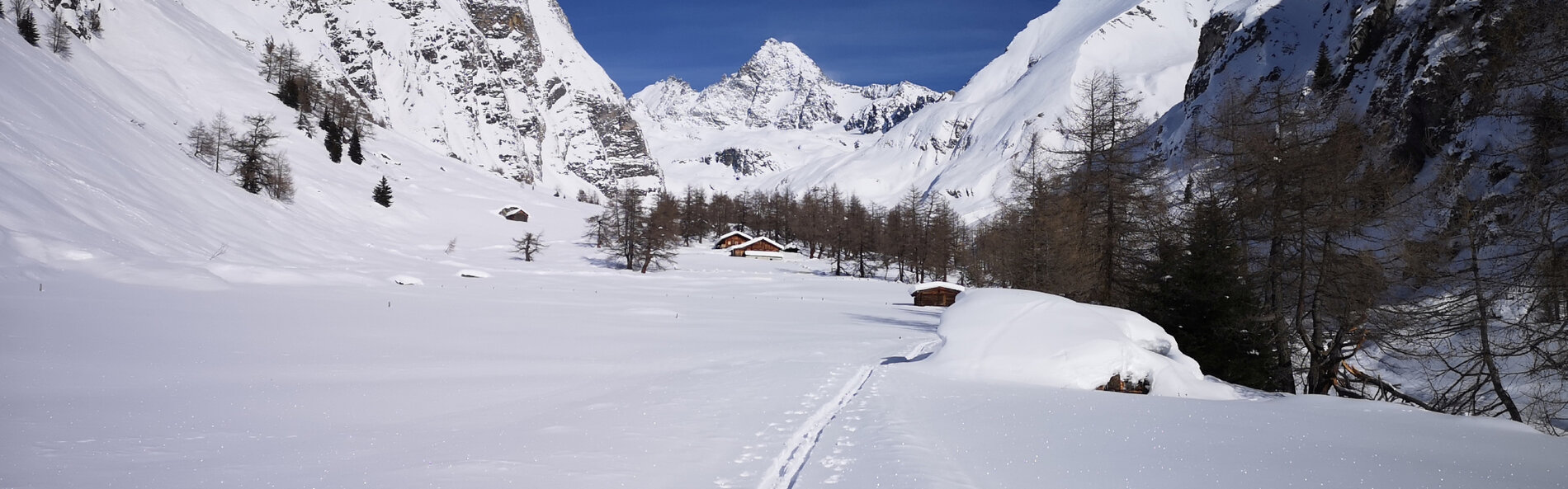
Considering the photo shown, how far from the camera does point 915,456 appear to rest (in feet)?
21.0

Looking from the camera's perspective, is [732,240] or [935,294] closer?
[935,294]

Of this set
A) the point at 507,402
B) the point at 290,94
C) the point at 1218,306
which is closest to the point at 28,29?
the point at 290,94

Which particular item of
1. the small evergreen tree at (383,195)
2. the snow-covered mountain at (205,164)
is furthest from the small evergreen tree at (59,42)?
the small evergreen tree at (383,195)

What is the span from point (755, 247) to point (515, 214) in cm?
2714

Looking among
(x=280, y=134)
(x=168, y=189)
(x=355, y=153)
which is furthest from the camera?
(x=355, y=153)

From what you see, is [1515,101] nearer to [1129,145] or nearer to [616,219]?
[1129,145]

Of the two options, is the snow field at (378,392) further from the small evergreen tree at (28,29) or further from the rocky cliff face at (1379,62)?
the small evergreen tree at (28,29)

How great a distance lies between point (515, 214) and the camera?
71.8 m

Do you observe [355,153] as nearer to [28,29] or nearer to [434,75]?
[28,29]

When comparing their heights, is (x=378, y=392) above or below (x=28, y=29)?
below

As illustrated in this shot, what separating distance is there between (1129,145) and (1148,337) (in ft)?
25.9

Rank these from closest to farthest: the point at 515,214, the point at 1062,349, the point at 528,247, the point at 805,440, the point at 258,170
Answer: the point at 805,440, the point at 1062,349, the point at 258,170, the point at 528,247, the point at 515,214

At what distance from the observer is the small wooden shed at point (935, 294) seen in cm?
3797

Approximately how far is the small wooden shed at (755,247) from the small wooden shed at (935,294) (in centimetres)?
4046
